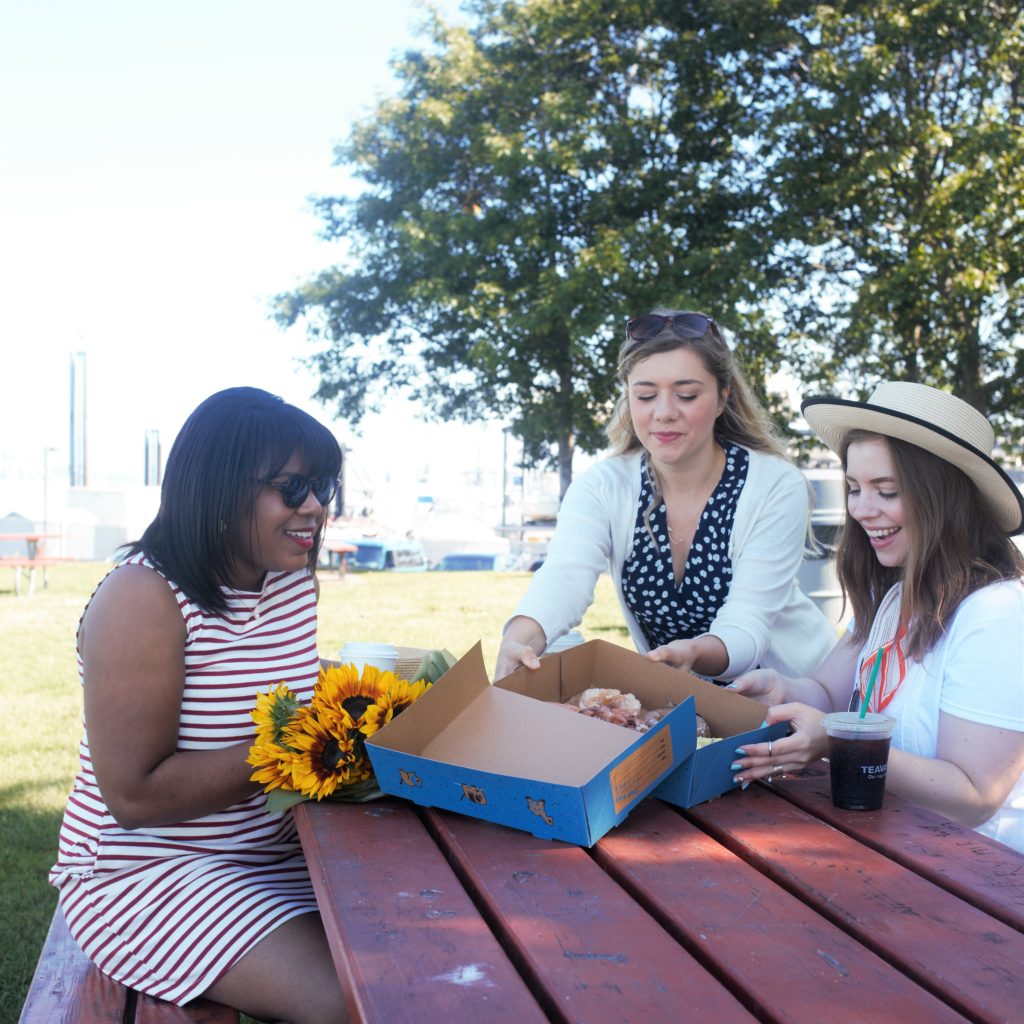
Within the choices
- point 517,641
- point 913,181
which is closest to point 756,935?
point 517,641

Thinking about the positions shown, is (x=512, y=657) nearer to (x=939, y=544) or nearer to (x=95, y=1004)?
(x=939, y=544)

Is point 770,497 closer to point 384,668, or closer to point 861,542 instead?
point 861,542

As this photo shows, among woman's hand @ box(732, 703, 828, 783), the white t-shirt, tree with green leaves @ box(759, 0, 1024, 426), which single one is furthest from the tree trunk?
woman's hand @ box(732, 703, 828, 783)

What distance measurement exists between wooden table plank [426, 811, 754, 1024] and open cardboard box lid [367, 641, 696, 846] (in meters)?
0.07

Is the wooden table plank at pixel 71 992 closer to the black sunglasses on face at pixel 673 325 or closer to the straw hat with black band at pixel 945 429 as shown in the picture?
the straw hat with black band at pixel 945 429

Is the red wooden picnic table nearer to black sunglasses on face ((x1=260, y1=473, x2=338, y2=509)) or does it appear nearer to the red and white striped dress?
the red and white striped dress

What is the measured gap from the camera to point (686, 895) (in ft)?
5.25

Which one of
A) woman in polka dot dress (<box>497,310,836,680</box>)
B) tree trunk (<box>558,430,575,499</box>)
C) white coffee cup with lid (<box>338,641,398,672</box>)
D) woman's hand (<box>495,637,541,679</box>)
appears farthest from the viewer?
tree trunk (<box>558,430,575,499</box>)

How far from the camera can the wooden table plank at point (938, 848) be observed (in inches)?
64.1

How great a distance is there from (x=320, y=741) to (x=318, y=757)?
0.10ft

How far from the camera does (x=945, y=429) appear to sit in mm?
2371

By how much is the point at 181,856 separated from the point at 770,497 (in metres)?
1.98

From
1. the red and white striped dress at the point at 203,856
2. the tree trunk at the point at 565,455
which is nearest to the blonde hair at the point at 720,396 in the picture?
the red and white striped dress at the point at 203,856

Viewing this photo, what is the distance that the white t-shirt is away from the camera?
2090mm
